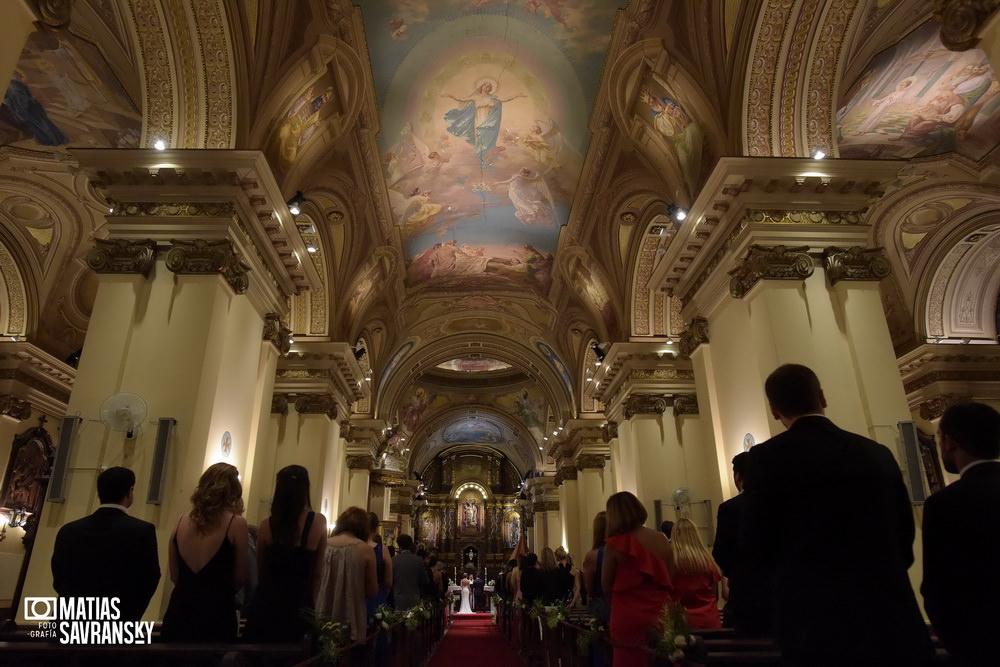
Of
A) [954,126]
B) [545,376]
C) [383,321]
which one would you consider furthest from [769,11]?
[545,376]

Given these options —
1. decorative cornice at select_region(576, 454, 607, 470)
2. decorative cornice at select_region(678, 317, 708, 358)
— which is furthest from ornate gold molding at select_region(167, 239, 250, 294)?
decorative cornice at select_region(576, 454, 607, 470)

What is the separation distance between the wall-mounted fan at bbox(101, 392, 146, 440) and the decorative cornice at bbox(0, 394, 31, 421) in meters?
9.14

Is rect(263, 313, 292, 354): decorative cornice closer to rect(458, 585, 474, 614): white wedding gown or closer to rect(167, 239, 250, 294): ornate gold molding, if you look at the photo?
rect(167, 239, 250, 294): ornate gold molding

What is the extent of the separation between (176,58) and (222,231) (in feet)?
7.34

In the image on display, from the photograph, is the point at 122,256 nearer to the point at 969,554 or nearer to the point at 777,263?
the point at 777,263

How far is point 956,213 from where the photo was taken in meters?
12.0

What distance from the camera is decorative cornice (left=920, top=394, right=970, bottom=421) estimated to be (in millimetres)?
13109

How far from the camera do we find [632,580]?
3354 millimetres

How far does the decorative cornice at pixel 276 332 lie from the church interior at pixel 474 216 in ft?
0.14

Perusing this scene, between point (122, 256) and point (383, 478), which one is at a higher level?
point (383, 478)

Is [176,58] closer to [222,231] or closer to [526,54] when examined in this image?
[222,231]

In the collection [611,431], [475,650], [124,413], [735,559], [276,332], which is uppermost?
[276,332]

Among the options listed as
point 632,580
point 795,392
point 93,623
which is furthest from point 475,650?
point 795,392

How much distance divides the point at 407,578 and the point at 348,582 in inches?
124
